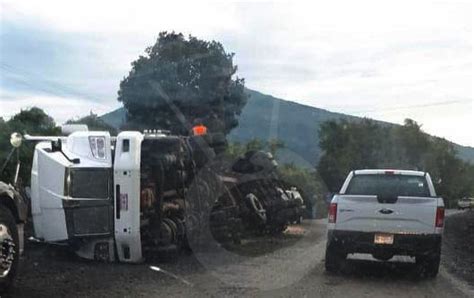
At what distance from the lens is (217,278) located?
11.2m

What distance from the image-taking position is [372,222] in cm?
1168

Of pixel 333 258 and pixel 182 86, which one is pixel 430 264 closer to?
pixel 333 258

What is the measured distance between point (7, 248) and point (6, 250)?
3cm

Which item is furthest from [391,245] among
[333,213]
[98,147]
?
[98,147]

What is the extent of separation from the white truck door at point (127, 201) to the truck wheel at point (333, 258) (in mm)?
3219

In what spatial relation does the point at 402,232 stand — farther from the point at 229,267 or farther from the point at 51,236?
the point at 51,236

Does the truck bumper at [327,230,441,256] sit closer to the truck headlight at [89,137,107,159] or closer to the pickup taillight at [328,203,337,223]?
the pickup taillight at [328,203,337,223]

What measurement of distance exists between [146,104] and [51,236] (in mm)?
25354

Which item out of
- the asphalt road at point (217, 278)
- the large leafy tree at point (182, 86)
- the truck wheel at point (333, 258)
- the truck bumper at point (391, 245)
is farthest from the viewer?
the large leafy tree at point (182, 86)

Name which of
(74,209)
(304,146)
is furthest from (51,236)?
(304,146)

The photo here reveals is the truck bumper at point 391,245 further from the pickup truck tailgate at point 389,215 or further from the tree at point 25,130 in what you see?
the tree at point 25,130

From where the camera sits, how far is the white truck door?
37.8 ft

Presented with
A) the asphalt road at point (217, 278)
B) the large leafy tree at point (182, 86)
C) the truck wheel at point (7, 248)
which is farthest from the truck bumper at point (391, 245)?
the large leafy tree at point (182, 86)

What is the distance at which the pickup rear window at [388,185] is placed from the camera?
1213 centimetres
